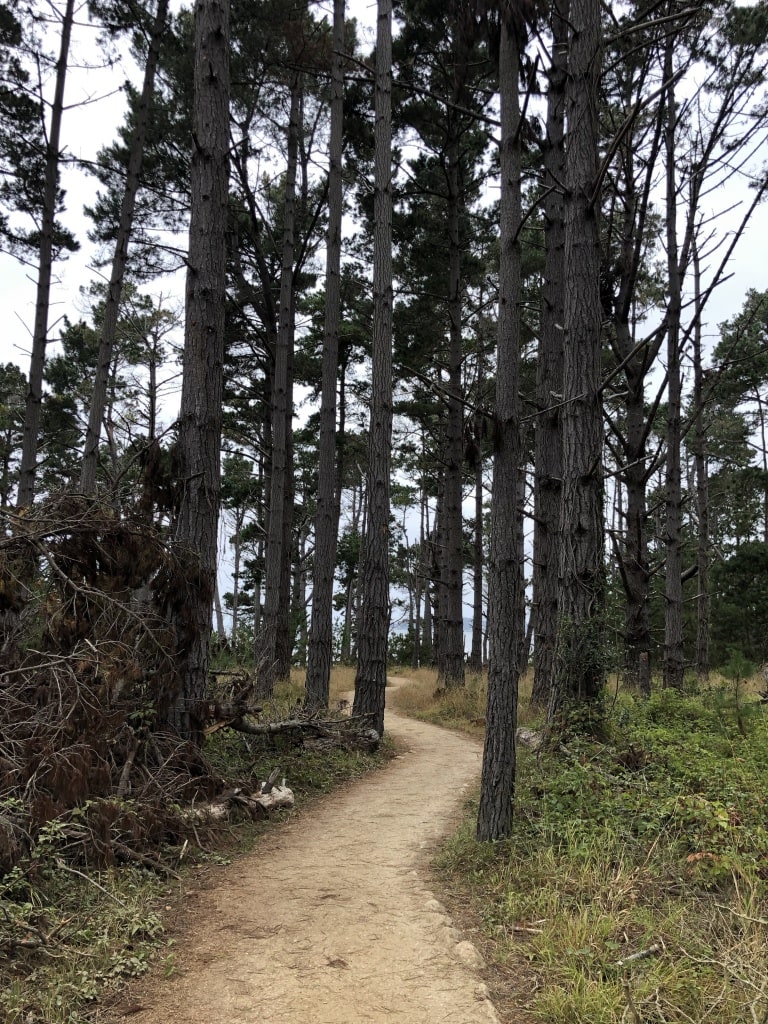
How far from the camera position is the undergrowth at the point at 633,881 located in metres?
2.60

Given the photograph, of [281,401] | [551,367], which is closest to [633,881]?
[551,367]

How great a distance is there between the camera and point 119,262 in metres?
10.5

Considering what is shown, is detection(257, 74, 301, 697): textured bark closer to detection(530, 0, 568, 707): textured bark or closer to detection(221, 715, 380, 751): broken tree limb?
detection(221, 715, 380, 751): broken tree limb

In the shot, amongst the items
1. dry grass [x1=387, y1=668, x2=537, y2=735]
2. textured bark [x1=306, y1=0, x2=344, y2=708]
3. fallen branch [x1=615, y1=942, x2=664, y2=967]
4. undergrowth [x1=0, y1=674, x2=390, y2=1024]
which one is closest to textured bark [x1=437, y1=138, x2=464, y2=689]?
dry grass [x1=387, y1=668, x2=537, y2=735]

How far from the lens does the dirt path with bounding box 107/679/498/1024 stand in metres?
2.72

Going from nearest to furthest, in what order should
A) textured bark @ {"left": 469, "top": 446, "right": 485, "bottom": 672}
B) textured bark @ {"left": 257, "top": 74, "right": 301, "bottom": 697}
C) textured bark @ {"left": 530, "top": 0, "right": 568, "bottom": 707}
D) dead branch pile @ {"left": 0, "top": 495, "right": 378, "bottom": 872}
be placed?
dead branch pile @ {"left": 0, "top": 495, "right": 378, "bottom": 872}, textured bark @ {"left": 530, "top": 0, "right": 568, "bottom": 707}, textured bark @ {"left": 257, "top": 74, "right": 301, "bottom": 697}, textured bark @ {"left": 469, "top": 446, "right": 485, "bottom": 672}

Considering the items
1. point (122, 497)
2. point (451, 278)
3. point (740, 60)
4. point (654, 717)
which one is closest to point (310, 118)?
point (451, 278)

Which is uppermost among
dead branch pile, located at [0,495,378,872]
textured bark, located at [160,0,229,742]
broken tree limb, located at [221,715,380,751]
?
textured bark, located at [160,0,229,742]

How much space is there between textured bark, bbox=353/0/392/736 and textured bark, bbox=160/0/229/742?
3026 millimetres

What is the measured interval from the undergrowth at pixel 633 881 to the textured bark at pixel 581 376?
46.4 inches

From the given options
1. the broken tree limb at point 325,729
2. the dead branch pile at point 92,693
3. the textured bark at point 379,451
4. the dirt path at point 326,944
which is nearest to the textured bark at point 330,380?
the textured bark at point 379,451

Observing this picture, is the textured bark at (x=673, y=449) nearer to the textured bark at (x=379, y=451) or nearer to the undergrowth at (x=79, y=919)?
the textured bark at (x=379, y=451)

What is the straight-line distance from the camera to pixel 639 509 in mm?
10969

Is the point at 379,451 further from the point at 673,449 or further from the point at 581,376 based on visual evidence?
the point at 673,449
